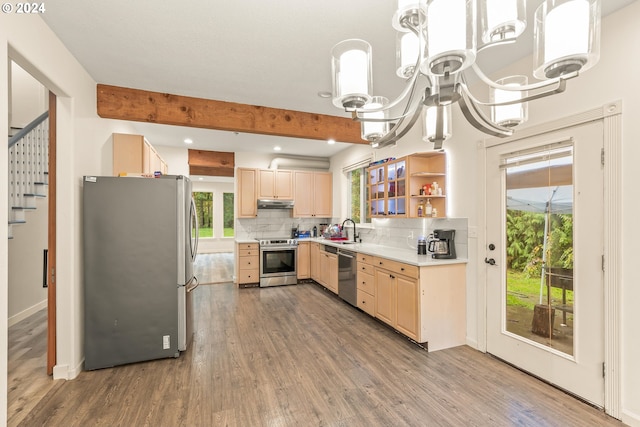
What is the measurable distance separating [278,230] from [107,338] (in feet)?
13.0

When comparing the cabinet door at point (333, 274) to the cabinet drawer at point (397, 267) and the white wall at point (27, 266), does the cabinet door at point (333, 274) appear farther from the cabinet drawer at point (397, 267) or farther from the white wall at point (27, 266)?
the white wall at point (27, 266)

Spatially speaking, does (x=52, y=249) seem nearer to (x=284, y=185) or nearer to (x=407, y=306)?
(x=407, y=306)

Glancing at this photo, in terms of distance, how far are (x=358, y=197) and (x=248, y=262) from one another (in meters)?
2.51

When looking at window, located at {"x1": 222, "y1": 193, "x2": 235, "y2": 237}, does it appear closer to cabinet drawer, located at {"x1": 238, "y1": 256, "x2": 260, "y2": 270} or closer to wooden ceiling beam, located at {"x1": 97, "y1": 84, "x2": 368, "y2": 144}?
cabinet drawer, located at {"x1": 238, "y1": 256, "x2": 260, "y2": 270}

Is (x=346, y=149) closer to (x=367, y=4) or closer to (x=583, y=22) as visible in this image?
(x=367, y=4)

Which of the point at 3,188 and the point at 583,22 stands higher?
the point at 583,22

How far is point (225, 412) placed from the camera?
6.91ft

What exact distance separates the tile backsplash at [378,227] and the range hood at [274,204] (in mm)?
275

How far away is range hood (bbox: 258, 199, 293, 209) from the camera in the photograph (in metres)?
5.96

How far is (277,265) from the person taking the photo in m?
5.77

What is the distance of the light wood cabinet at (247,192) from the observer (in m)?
5.92

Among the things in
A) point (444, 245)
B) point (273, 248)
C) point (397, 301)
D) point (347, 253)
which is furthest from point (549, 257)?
point (273, 248)

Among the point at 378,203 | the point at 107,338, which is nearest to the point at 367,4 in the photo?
the point at 378,203

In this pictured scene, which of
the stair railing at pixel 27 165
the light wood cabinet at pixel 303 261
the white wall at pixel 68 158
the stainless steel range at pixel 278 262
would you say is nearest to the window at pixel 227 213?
the stainless steel range at pixel 278 262
